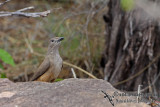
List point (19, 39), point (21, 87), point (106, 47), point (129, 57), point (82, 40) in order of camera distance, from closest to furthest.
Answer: point (21, 87)
point (129, 57)
point (106, 47)
point (82, 40)
point (19, 39)

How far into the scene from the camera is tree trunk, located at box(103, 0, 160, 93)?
6064 millimetres

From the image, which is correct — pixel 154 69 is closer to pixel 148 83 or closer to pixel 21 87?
pixel 148 83

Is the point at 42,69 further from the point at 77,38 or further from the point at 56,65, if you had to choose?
the point at 77,38

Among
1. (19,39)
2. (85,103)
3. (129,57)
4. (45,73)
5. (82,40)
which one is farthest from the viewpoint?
(19,39)

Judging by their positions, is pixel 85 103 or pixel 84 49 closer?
pixel 85 103

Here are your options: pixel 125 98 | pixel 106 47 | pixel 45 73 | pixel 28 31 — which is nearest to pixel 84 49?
pixel 106 47

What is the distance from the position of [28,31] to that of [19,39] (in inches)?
17.3

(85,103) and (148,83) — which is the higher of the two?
(85,103)

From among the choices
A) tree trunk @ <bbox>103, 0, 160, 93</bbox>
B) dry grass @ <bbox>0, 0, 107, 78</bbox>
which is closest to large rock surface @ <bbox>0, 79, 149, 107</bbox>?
tree trunk @ <bbox>103, 0, 160, 93</bbox>

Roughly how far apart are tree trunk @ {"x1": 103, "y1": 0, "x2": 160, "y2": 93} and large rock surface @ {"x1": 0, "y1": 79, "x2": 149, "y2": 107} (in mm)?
2472

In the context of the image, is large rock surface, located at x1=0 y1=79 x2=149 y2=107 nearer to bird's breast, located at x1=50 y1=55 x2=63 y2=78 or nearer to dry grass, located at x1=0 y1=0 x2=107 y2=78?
bird's breast, located at x1=50 y1=55 x2=63 y2=78

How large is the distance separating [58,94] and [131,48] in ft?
10.2

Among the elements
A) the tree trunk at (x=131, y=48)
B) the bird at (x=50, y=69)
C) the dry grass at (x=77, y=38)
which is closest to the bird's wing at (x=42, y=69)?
the bird at (x=50, y=69)

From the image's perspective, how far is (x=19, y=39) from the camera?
35.0 feet
